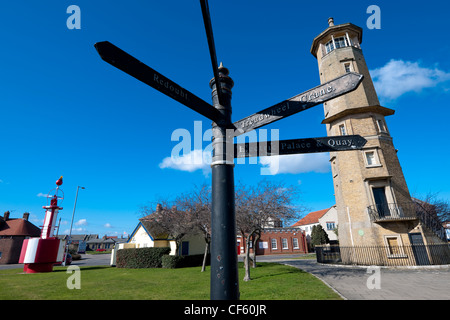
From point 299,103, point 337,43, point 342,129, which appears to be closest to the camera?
point 299,103

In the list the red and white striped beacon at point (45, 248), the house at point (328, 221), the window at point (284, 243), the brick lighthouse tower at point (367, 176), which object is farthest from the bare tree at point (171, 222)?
the house at point (328, 221)

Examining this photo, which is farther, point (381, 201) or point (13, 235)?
point (13, 235)

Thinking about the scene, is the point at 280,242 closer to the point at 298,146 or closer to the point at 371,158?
the point at 371,158

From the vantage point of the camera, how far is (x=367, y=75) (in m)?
22.0

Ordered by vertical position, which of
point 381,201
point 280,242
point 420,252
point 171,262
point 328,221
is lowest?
point 171,262

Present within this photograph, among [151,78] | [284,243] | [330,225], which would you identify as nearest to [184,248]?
[284,243]

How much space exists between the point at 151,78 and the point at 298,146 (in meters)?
1.96

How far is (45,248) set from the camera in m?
20.5

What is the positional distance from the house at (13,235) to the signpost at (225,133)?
49.3 meters

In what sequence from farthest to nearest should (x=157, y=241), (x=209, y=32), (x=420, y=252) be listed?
1. (x=157, y=241)
2. (x=420, y=252)
3. (x=209, y=32)

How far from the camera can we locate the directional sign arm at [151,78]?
6.39 feet

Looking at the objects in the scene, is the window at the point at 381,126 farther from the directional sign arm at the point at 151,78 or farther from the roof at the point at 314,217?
the roof at the point at 314,217

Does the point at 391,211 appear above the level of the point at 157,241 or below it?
above

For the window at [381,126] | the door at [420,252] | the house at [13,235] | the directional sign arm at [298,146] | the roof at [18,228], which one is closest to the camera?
the directional sign arm at [298,146]
